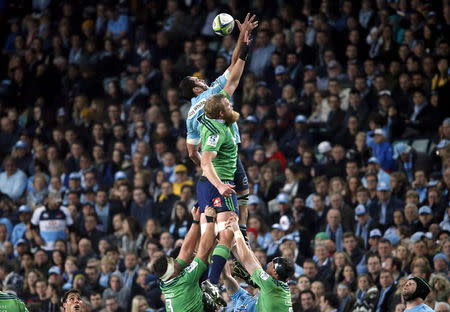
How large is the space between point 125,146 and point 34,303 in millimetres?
4765

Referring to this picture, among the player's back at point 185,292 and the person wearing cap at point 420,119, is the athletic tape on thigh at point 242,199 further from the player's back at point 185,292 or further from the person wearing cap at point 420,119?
the person wearing cap at point 420,119

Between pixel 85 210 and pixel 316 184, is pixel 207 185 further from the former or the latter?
pixel 85 210

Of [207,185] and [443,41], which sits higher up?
[443,41]

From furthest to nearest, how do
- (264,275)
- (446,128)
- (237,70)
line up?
(446,128), (237,70), (264,275)

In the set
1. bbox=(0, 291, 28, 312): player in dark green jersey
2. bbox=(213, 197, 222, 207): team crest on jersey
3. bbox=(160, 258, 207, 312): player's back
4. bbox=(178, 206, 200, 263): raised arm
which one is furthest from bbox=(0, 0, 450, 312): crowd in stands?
bbox=(0, 291, 28, 312): player in dark green jersey

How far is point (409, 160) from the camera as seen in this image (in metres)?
19.2

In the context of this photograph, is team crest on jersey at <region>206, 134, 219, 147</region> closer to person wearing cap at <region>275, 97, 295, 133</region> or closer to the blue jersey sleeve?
the blue jersey sleeve

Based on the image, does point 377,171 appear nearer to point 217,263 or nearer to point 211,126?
point 211,126

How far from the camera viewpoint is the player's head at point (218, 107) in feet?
42.3

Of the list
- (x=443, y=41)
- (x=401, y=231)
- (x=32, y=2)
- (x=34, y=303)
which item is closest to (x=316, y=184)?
(x=401, y=231)

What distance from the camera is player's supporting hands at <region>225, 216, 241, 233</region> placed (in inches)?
514

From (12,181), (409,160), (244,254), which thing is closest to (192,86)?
(244,254)

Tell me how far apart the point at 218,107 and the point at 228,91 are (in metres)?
0.56

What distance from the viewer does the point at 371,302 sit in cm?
1627
